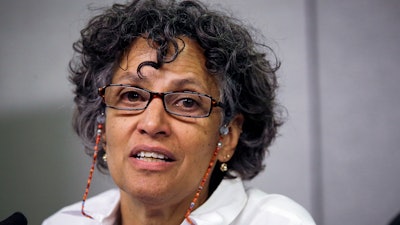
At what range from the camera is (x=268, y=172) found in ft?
7.96

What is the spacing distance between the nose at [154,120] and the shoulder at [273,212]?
1.39 feet

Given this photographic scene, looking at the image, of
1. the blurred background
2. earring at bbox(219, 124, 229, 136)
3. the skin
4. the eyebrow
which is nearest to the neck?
the skin

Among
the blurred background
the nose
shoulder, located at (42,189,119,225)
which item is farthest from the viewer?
the blurred background

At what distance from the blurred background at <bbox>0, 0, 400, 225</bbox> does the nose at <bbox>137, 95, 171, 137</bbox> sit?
1.05 metres

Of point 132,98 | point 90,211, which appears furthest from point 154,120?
point 90,211

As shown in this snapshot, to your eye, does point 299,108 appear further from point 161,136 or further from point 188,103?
point 161,136

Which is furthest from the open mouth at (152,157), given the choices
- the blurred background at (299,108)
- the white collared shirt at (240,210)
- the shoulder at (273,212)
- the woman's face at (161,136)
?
the blurred background at (299,108)

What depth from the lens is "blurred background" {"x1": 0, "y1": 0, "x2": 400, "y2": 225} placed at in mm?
Answer: 2279

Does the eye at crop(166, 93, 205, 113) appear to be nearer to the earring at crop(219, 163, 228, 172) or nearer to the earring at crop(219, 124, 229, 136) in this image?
the earring at crop(219, 124, 229, 136)

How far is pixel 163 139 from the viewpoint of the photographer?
4.41 feet

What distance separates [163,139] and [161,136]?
11 mm

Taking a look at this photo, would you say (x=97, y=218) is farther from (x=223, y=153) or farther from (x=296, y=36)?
(x=296, y=36)

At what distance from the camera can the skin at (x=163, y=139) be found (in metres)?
1.35

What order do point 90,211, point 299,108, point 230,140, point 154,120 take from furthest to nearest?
point 299,108
point 90,211
point 230,140
point 154,120
